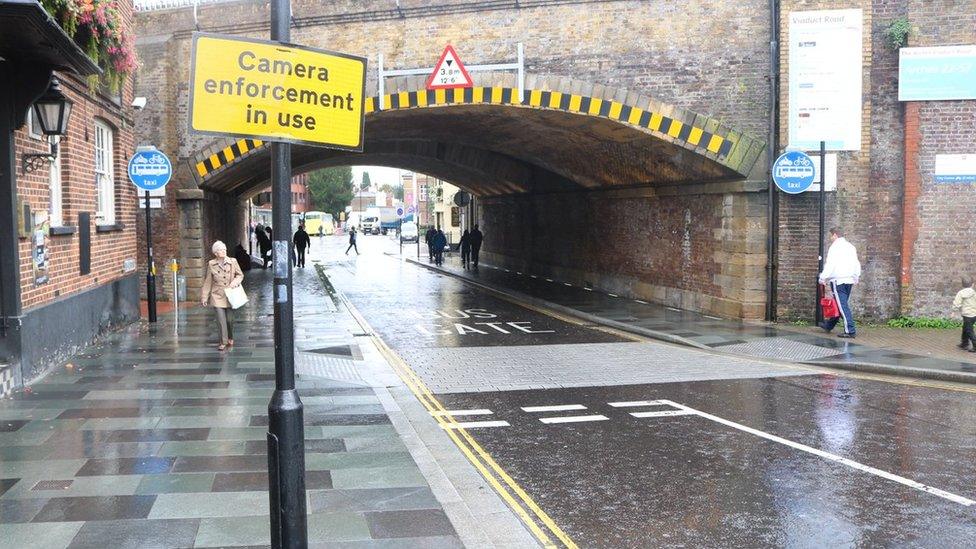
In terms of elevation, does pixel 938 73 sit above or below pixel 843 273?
above

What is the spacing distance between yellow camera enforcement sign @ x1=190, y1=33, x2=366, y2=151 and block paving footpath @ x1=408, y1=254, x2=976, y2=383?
935 centimetres

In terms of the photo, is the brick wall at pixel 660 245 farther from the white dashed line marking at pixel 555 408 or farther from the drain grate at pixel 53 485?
the drain grate at pixel 53 485

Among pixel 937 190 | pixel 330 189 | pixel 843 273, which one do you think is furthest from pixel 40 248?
pixel 330 189

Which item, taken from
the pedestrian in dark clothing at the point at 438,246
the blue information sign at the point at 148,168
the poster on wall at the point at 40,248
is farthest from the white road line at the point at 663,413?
the pedestrian in dark clothing at the point at 438,246

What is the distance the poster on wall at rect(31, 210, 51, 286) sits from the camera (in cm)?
1001

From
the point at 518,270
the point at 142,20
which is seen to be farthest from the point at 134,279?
the point at 518,270

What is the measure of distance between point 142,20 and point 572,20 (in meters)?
9.67

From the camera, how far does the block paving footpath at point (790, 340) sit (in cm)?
1137

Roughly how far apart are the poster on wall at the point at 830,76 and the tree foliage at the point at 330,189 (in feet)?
353

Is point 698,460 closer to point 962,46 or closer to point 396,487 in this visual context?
point 396,487

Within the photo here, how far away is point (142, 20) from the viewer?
1827 centimetres

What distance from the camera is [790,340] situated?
1375 cm

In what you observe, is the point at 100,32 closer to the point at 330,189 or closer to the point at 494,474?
the point at 494,474

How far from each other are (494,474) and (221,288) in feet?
24.1
